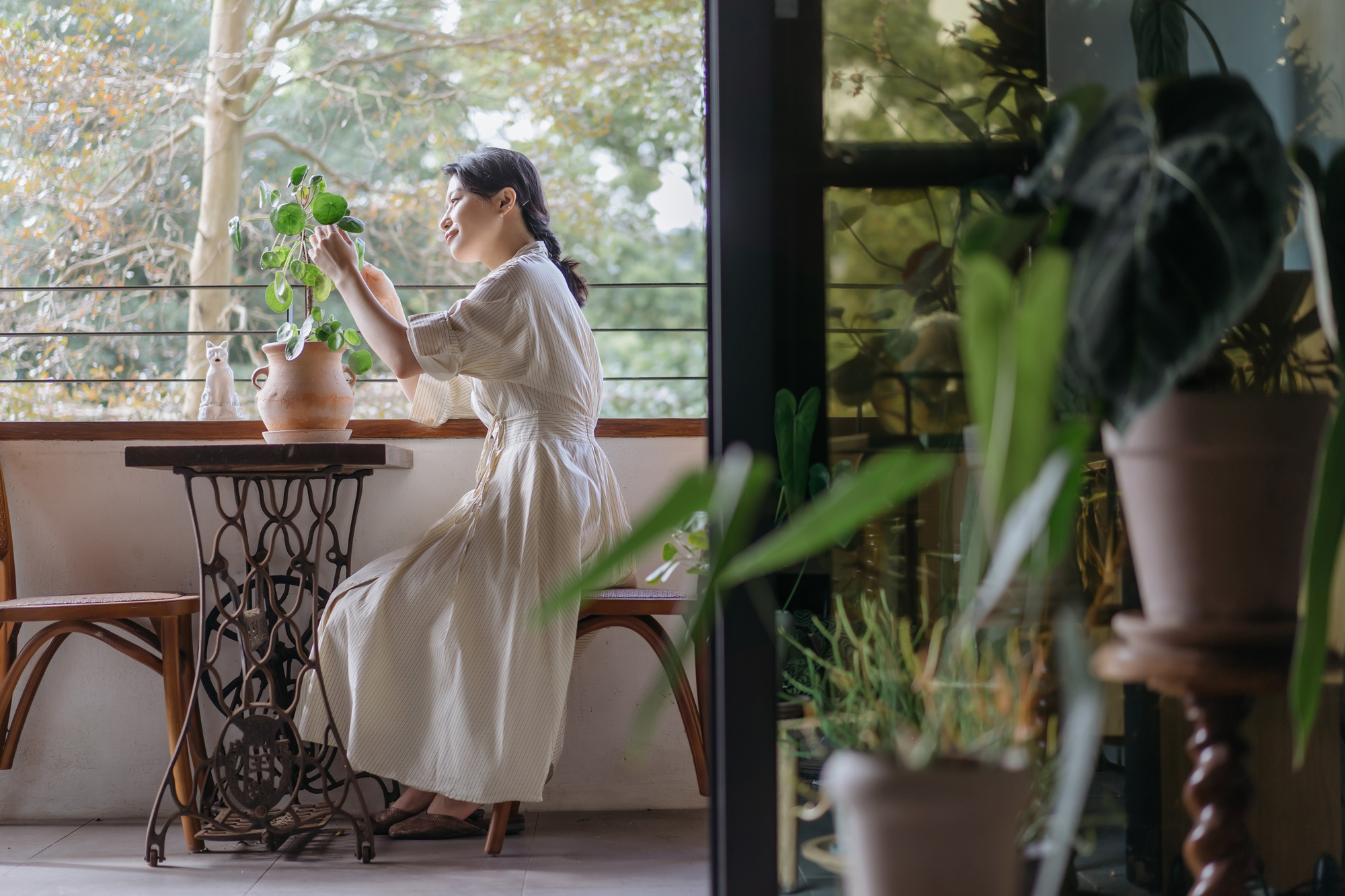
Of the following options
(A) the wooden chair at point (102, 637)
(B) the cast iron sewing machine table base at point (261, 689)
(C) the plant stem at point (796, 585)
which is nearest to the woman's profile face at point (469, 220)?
(B) the cast iron sewing machine table base at point (261, 689)

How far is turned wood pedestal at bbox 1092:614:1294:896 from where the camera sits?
68 centimetres

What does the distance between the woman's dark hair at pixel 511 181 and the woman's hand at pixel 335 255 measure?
310mm

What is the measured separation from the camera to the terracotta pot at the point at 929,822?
694 mm

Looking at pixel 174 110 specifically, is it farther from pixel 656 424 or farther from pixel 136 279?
pixel 656 424

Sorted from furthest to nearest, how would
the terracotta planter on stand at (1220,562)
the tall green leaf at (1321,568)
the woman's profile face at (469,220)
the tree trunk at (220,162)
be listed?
the tree trunk at (220,162) → the woman's profile face at (469,220) → the terracotta planter on stand at (1220,562) → the tall green leaf at (1321,568)

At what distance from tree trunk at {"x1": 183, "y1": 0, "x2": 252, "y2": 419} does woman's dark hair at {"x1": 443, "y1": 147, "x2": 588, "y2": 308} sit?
4.71 feet

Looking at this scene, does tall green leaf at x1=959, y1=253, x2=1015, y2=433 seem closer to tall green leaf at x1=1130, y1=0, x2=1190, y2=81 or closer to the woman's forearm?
tall green leaf at x1=1130, y1=0, x2=1190, y2=81

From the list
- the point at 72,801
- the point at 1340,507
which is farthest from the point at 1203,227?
the point at 72,801

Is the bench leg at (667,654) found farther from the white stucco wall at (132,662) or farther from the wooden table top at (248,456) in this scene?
the wooden table top at (248,456)

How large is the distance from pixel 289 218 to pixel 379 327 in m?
0.27

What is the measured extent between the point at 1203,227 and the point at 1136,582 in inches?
23.2

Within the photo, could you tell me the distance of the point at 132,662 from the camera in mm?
2248

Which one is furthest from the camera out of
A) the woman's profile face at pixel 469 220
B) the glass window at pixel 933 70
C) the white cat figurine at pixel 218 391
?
the white cat figurine at pixel 218 391

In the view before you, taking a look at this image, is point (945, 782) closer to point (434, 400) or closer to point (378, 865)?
point (378, 865)
